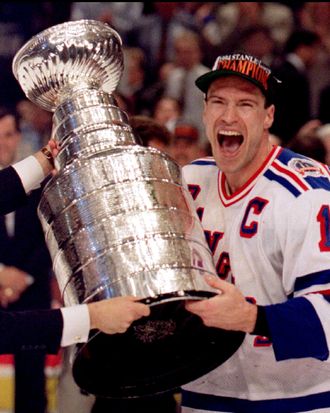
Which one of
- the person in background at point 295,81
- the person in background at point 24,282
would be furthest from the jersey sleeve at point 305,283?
the person in background at point 295,81

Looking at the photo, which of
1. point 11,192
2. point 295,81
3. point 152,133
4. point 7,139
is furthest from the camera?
point 295,81

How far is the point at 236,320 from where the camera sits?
98.5 inches

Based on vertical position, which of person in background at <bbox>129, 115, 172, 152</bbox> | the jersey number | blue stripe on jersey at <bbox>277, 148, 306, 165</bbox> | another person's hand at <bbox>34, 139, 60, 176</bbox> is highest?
person in background at <bbox>129, 115, 172, 152</bbox>

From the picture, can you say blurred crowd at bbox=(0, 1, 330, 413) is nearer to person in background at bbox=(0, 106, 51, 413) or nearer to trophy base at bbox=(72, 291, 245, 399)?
person in background at bbox=(0, 106, 51, 413)

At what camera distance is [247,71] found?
2.72 m

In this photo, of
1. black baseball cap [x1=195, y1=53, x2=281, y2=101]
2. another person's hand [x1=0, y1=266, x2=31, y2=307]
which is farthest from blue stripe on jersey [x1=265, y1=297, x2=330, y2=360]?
another person's hand [x1=0, y1=266, x2=31, y2=307]

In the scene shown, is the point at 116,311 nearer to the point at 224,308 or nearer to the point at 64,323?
the point at 64,323

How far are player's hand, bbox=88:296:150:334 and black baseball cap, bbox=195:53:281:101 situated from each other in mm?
706

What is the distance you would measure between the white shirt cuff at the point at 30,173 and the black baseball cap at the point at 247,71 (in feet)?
1.85

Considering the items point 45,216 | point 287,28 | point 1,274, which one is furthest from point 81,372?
point 287,28

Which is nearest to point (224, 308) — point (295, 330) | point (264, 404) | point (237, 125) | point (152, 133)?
point (295, 330)

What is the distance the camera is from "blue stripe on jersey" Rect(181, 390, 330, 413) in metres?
2.74

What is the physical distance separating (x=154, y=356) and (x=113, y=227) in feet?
1.64

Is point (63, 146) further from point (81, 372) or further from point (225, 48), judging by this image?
point (225, 48)
